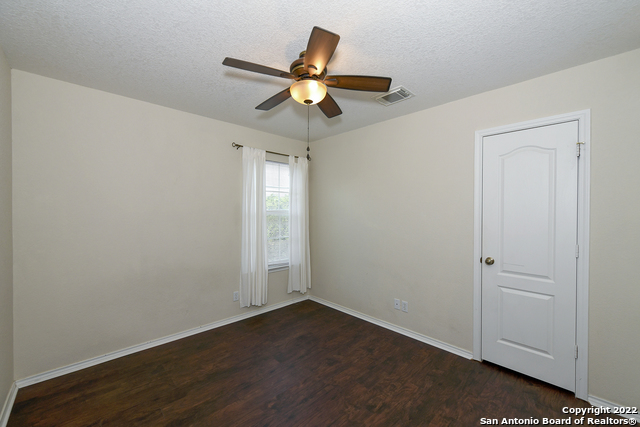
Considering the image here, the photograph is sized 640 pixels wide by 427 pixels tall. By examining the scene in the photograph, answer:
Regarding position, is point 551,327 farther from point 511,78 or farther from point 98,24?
point 98,24

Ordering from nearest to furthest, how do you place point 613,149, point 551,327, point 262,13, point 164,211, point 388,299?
point 262,13 → point 613,149 → point 551,327 → point 164,211 → point 388,299

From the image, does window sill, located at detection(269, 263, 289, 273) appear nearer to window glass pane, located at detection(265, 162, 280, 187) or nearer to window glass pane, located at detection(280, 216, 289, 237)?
window glass pane, located at detection(280, 216, 289, 237)

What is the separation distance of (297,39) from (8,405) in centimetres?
334

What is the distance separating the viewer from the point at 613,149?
2021 mm

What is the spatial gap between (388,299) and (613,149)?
8.17 feet

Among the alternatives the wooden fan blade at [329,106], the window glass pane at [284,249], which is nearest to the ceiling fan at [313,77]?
the wooden fan blade at [329,106]

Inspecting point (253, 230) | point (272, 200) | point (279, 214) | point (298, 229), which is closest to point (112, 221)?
point (253, 230)

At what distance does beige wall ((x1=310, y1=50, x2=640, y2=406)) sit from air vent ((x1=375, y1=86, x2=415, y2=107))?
461 millimetres

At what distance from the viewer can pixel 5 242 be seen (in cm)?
204

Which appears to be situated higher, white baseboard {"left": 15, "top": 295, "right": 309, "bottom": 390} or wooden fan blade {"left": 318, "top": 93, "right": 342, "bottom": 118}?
wooden fan blade {"left": 318, "top": 93, "right": 342, "bottom": 118}

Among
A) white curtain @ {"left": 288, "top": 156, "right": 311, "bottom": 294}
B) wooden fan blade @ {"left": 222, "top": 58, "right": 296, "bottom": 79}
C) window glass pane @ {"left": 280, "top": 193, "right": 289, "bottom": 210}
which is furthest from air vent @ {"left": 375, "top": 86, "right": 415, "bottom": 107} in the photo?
window glass pane @ {"left": 280, "top": 193, "right": 289, "bottom": 210}

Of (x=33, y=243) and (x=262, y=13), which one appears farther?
(x=33, y=243)

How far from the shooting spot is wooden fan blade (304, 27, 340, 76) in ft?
4.60

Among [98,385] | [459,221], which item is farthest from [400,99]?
[98,385]
